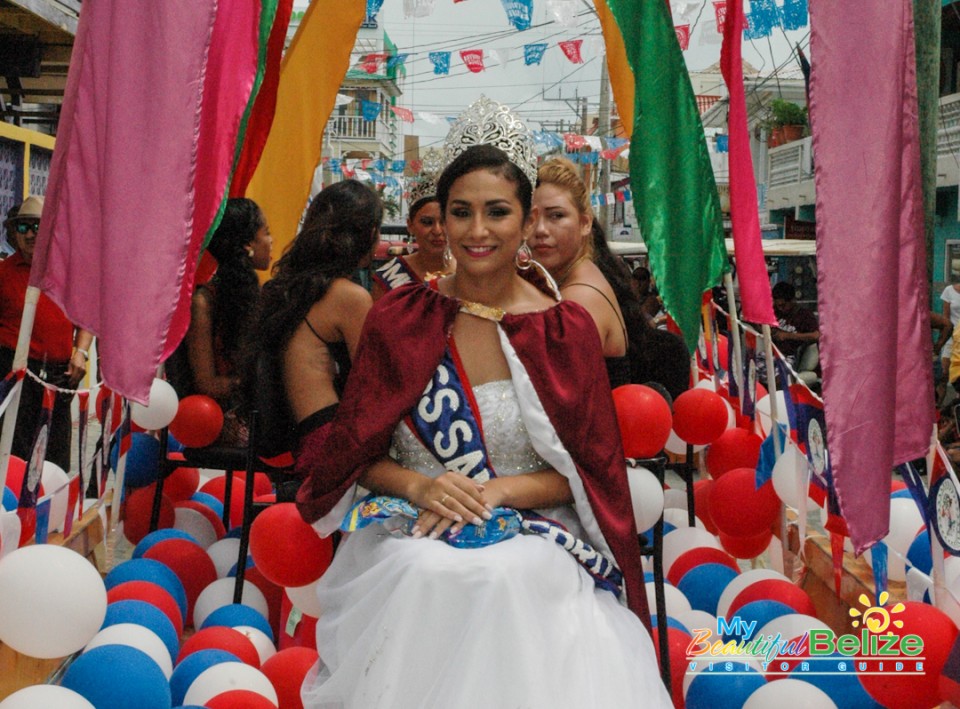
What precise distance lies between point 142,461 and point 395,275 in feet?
4.75

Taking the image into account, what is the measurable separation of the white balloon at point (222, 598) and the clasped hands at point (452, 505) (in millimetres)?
1837

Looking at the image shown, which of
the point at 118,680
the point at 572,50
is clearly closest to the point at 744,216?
the point at 118,680

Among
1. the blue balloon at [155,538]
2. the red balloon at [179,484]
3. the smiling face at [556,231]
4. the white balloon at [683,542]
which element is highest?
the smiling face at [556,231]

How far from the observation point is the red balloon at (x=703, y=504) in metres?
5.25

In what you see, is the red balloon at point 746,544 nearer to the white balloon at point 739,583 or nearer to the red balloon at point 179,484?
the white balloon at point 739,583

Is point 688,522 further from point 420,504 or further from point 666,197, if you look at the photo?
point 420,504

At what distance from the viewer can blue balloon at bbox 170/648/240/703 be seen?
3.34m

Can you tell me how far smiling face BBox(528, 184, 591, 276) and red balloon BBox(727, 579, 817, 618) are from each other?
4.28ft

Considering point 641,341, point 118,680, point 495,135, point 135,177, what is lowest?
point 118,680

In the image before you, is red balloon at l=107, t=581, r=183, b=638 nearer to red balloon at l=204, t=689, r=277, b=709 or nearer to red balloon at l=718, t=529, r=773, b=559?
red balloon at l=204, t=689, r=277, b=709

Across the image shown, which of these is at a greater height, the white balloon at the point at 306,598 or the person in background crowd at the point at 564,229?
the person in background crowd at the point at 564,229

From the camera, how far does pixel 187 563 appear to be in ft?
15.1

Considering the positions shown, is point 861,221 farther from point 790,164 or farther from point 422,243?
point 790,164
